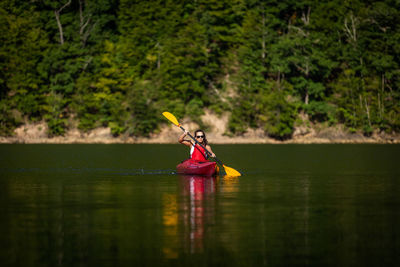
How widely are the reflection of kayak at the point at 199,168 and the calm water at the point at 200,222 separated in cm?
104

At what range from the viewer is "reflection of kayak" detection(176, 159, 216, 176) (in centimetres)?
2564

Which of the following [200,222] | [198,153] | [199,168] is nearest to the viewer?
[200,222]

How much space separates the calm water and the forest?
4949 centimetres

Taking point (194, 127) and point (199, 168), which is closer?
point (199, 168)

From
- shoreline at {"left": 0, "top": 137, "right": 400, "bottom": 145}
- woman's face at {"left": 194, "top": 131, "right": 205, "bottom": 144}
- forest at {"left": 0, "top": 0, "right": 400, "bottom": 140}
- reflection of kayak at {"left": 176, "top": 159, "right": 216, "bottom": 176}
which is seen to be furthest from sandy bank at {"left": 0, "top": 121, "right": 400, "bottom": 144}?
reflection of kayak at {"left": 176, "top": 159, "right": 216, "bottom": 176}

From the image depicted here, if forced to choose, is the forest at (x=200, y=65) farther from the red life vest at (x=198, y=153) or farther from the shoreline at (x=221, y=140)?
the red life vest at (x=198, y=153)

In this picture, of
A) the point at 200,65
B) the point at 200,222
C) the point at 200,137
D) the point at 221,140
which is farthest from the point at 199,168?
the point at 200,65

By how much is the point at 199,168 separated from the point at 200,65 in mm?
53407

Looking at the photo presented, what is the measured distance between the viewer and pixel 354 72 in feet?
249

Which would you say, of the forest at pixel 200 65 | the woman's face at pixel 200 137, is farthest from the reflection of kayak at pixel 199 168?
the forest at pixel 200 65

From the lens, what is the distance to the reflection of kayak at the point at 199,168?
84.1ft

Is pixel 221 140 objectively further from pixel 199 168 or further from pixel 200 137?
pixel 199 168

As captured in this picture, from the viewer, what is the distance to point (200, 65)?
78.8m

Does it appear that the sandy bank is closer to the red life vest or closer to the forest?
the forest
